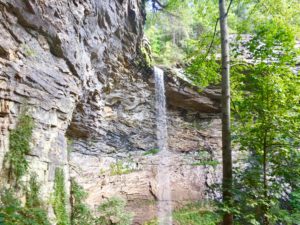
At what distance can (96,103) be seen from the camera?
968cm

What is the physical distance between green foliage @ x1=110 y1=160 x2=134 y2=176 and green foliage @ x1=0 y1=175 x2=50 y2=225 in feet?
16.4

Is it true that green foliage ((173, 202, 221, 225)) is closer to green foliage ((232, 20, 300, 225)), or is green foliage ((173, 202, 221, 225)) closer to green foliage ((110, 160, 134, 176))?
green foliage ((110, 160, 134, 176))

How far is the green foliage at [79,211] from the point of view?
23.3ft

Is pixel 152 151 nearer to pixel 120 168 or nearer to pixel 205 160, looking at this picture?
pixel 120 168

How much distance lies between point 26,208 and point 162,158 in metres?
7.17

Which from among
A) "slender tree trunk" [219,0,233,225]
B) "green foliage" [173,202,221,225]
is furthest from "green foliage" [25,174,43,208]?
"green foliage" [173,202,221,225]

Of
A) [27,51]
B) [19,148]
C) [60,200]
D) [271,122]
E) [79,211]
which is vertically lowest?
[79,211]

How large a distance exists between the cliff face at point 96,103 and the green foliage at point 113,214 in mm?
1140

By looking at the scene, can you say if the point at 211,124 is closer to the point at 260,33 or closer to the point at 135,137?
the point at 135,137

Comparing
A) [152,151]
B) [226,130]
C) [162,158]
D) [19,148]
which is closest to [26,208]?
[19,148]

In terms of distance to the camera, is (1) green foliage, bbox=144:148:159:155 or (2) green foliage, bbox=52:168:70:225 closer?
(2) green foliage, bbox=52:168:70:225

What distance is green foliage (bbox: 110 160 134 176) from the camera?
10473 mm

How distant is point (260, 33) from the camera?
187 inches

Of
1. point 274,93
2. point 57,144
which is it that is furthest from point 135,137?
point 274,93
